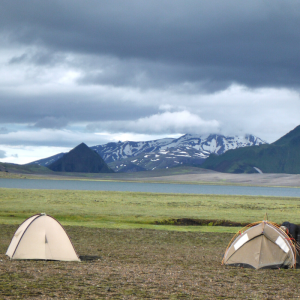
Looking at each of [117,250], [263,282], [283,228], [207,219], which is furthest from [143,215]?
[263,282]

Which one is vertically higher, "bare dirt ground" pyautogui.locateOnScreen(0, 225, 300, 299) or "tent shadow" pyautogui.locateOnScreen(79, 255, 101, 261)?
"bare dirt ground" pyautogui.locateOnScreen(0, 225, 300, 299)

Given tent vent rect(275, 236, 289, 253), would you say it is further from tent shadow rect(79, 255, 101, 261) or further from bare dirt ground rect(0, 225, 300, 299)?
tent shadow rect(79, 255, 101, 261)

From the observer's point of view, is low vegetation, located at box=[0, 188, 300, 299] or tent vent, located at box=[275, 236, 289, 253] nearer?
low vegetation, located at box=[0, 188, 300, 299]

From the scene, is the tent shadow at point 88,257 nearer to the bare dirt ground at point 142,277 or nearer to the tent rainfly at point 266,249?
the bare dirt ground at point 142,277

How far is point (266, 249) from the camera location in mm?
Answer: 20172

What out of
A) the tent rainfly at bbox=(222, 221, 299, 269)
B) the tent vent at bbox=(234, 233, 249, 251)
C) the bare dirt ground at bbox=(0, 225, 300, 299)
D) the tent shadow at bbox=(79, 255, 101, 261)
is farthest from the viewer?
the tent shadow at bbox=(79, 255, 101, 261)

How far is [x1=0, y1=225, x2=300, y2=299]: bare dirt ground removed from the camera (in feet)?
45.1

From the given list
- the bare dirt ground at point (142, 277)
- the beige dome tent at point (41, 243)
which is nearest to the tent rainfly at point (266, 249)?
the bare dirt ground at point (142, 277)

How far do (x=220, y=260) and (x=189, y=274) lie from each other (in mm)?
5044

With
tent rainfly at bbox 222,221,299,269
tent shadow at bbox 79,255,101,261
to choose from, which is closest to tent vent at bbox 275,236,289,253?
tent rainfly at bbox 222,221,299,269

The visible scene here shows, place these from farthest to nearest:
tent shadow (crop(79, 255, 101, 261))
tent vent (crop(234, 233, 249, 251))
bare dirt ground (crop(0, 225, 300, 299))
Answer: tent shadow (crop(79, 255, 101, 261)) < tent vent (crop(234, 233, 249, 251)) < bare dirt ground (crop(0, 225, 300, 299))

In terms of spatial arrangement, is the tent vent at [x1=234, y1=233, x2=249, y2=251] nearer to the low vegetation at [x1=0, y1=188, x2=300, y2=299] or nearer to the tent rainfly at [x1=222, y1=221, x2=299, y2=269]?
the tent rainfly at [x1=222, y1=221, x2=299, y2=269]

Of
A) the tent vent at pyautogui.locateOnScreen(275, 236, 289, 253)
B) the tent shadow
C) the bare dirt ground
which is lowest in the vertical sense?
the tent shadow

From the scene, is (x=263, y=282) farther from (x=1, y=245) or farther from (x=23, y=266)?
(x=1, y=245)
